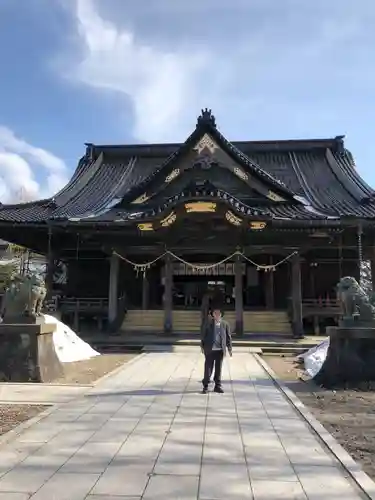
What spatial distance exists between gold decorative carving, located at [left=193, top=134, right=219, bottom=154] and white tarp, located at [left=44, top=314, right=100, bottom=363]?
433 inches

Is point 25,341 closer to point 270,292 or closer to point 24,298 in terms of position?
point 24,298

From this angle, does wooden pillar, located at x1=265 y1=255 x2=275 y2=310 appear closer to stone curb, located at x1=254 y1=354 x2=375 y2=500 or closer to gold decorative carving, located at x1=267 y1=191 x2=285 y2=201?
gold decorative carving, located at x1=267 y1=191 x2=285 y2=201

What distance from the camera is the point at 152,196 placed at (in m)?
20.6

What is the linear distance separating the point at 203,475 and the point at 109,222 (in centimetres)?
1449

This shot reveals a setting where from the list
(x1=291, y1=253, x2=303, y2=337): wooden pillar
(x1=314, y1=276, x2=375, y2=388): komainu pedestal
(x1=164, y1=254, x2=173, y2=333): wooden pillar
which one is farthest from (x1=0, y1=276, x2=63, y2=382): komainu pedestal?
(x1=291, y1=253, x2=303, y2=337): wooden pillar

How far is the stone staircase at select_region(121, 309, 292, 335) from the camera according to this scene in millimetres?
18345

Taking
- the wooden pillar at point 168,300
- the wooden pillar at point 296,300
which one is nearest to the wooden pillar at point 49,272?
the wooden pillar at point 168,300

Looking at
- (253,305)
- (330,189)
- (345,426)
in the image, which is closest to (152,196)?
(253,305)

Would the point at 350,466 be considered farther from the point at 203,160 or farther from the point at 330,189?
the point at 330,189

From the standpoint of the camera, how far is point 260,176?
20188 millimetres

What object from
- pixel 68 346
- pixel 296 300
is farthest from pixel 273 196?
pixel 68 346

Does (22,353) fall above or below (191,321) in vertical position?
below

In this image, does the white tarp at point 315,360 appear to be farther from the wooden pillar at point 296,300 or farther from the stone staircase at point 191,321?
the stone staircase at point 191,321

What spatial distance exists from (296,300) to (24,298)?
36.3ft
